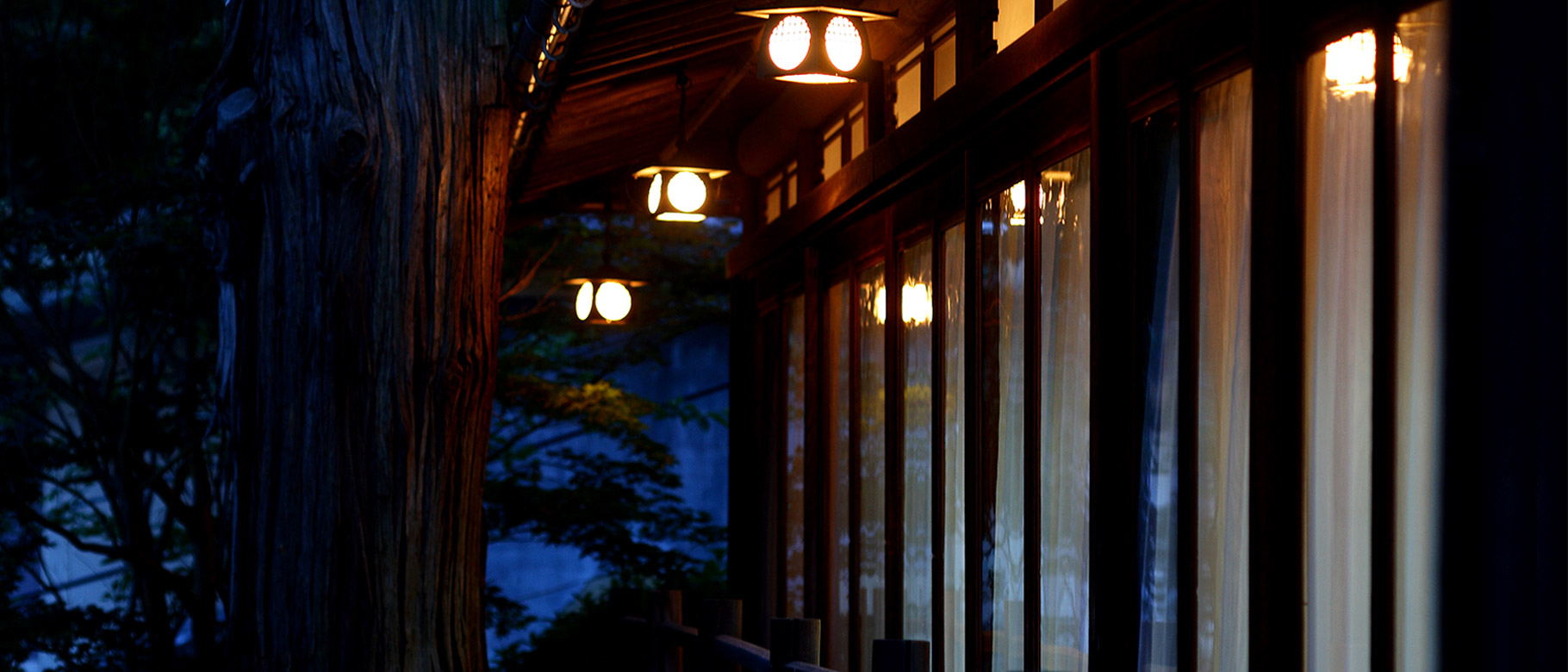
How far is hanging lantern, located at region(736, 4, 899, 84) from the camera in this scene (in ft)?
19.3

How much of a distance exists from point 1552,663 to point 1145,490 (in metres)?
1.76

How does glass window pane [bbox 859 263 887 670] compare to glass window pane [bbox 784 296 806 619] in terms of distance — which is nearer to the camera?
glass window pane [bbox 859 263 887 670]

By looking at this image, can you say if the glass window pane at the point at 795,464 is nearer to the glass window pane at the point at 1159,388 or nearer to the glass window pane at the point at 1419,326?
the glass window pane at the point at 1159,388

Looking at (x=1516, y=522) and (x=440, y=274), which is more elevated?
(x=440, y=274)

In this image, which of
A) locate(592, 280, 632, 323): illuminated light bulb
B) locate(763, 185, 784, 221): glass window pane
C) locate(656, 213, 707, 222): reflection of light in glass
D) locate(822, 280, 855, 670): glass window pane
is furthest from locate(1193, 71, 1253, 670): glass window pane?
locate(592, 280, 632, 323): illuminated light bulb

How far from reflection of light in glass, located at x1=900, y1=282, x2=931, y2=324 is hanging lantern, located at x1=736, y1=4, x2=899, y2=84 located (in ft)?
5.19

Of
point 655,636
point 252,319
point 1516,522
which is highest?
point 252,319

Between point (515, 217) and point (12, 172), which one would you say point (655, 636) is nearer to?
point (515, 217)

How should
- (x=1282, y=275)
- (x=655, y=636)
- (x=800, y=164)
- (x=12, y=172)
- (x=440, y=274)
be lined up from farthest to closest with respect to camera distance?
1. (x=12, y=172)
2. (x=800, y=164)
3. (x=655, y=636)
4. (x=440, y=274)
5. (x=1282, y=275)

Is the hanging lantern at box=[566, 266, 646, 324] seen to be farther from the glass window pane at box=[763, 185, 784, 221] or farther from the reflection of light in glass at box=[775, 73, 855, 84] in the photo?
the reflection of light in glass at box=[775, 73, 855, 84]

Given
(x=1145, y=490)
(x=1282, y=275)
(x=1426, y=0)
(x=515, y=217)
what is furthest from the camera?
(x=515, y=217)

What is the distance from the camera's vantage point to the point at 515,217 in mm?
11719

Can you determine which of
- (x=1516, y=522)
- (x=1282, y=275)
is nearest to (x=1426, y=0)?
(x=1282, y=275)

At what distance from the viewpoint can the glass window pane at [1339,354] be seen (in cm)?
338
